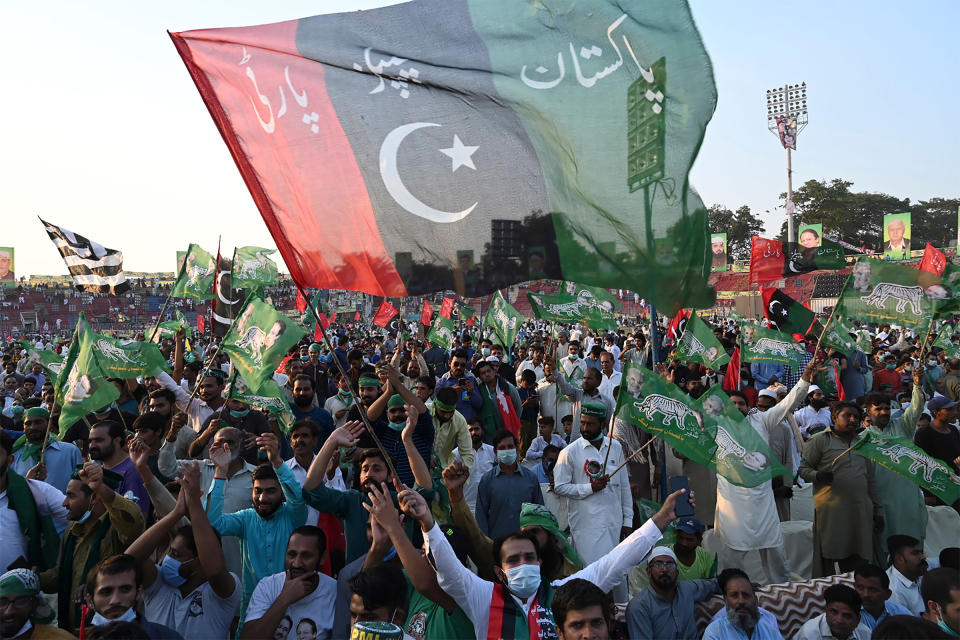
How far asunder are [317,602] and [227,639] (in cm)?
60

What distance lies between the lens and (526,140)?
4.17 m

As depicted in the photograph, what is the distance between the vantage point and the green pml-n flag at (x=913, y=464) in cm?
499

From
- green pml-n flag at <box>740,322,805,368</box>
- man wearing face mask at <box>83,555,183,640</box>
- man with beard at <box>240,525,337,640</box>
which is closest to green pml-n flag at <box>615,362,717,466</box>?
man with beard at <box>240,525,337,640</box>

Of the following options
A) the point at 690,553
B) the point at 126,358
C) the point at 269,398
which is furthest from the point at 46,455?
the point at 690,553

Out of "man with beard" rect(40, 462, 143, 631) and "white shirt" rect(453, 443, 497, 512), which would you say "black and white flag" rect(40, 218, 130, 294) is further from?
"man with beard" rect(40, 462, 143, 631)

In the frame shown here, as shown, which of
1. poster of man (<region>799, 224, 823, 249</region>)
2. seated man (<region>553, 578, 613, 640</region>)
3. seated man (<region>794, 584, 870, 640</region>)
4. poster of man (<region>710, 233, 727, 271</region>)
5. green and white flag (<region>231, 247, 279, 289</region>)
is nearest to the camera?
seated man (<region>553, 578, 613, 640</region>)

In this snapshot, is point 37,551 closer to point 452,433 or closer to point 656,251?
point 452,433

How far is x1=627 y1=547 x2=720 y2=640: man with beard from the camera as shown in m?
4.27

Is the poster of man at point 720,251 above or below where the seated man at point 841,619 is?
above

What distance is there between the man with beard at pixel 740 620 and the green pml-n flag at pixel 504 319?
920 cm

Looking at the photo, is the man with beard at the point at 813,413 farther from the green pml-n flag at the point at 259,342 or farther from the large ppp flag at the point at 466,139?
the green pml-n flag at the point at 259,342

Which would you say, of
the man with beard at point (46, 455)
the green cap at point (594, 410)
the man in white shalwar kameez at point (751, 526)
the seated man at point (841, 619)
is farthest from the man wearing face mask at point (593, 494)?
the man with beard at point (46, 455)

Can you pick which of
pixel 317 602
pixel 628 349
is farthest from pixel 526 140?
pixel 628 349

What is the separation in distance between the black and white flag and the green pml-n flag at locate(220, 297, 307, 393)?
15.1 ft
